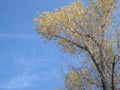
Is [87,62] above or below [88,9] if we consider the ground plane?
below

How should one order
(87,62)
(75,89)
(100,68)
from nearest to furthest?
(100,68) < (87,62) < (75,89)

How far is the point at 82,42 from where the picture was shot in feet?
65.5

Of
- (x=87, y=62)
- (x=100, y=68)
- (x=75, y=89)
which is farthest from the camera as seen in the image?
(x=75, y=89)

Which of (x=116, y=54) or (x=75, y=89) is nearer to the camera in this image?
(x=116, y=54)

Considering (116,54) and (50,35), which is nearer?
(116,54)

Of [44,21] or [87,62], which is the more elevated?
[44,21]

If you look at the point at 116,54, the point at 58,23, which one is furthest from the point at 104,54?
the point at 58,23

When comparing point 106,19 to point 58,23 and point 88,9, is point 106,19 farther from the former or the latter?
point 58,23

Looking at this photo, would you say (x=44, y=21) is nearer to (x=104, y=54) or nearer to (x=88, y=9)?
(x=88, y=9)

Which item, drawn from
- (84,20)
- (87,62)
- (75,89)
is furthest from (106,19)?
(75,89)

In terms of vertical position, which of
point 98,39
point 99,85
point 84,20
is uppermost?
point 84,20

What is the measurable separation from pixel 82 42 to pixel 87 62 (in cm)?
119

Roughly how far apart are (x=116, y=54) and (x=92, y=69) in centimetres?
159

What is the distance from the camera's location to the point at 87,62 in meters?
20.3
